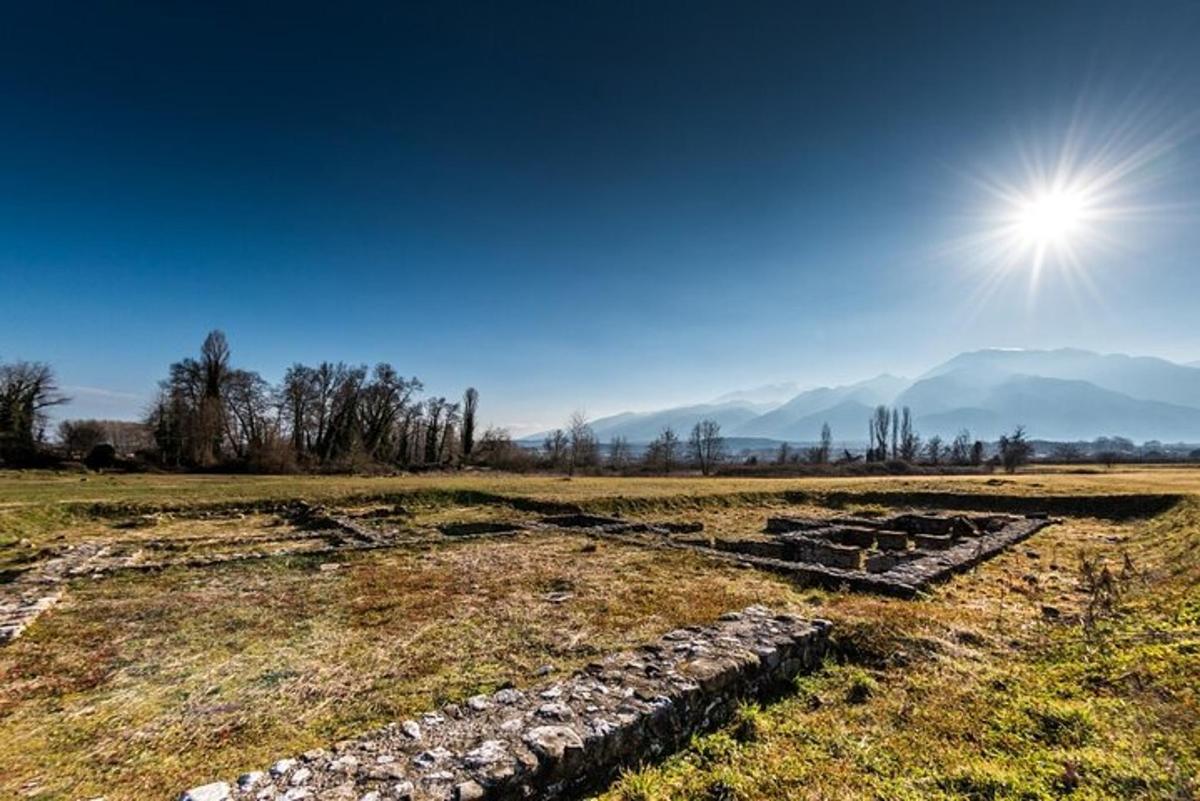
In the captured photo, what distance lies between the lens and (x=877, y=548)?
16.9 metres

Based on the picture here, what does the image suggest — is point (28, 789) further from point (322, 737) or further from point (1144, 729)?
point (1144, 729)

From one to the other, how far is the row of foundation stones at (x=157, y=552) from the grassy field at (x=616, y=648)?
0.39 meters

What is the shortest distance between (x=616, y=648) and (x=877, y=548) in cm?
1282

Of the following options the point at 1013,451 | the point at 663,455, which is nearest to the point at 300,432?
the point at 663,455

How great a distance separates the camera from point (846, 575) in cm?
1098

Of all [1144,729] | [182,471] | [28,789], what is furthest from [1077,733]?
[182,471]

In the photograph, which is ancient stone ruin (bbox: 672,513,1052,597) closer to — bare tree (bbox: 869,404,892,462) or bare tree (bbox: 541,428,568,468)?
bare tree (bbox: 541,428,568,468)

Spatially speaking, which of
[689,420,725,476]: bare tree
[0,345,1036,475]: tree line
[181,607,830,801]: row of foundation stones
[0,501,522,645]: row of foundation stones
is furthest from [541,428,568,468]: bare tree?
[181,607,830,801]: row of foundation stones

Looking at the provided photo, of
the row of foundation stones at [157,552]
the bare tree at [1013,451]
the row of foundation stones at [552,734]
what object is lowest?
the row of foundation stones at [157,552]

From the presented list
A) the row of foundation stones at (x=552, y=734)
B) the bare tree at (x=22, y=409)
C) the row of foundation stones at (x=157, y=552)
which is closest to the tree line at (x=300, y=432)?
the bare tree at (x=22, y=409)

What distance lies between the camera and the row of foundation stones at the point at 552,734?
358 cm

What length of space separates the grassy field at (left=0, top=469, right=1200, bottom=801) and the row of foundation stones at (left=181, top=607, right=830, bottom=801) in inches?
12.0

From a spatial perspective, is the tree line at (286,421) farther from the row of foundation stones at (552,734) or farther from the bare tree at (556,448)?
the row of foundation stones at (552,734)

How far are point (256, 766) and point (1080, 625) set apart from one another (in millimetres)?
9952
